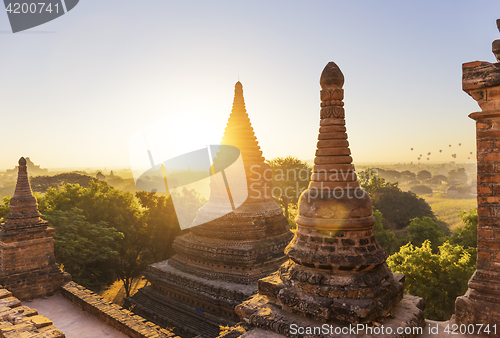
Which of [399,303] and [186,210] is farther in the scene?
[186,210]

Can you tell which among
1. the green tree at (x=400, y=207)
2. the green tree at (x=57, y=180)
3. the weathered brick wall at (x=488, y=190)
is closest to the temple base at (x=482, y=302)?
the weathered brick wall at (x=488, y=190)

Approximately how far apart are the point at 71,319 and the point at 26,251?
389cm

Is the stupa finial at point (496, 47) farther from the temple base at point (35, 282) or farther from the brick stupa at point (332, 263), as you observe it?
the temple base at point (35, 282)

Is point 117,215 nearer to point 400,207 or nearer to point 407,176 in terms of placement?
point 400,207

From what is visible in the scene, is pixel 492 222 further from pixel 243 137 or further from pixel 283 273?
pixel 243 137

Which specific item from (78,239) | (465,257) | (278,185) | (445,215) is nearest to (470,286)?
(465,257)

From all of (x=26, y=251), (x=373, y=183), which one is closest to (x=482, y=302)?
(x=26, y=251)

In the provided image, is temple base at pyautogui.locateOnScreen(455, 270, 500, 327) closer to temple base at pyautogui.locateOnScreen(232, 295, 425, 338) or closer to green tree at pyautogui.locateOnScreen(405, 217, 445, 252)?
temple base at pyautogui.locateOnScreen(232, 295, 425, 338)

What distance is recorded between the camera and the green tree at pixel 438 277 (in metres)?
15.6

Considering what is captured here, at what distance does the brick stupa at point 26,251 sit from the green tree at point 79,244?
13.8ft

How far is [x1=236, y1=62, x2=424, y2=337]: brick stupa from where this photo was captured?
228 inches

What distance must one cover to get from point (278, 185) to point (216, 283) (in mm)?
27220

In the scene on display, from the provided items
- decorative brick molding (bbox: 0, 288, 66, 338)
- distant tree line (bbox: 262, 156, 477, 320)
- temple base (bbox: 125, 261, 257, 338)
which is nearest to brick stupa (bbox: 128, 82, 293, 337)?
temple base (bbox: 125, 261, 257, 338)

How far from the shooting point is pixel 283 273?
674 cm
